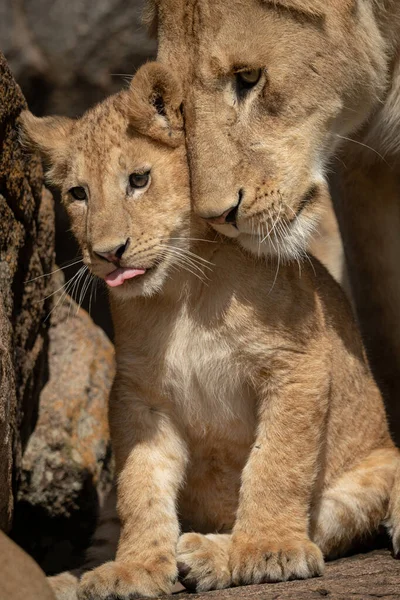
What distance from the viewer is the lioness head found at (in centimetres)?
336

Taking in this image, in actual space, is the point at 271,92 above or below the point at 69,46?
below

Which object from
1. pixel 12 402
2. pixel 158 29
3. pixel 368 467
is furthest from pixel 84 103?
pixel 368 467

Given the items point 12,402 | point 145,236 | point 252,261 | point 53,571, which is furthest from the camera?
point 53,571

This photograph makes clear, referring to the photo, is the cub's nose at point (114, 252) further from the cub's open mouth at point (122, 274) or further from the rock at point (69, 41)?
the rock at point (69, 41)

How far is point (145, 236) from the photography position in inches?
129

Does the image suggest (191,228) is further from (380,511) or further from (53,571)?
(53,571)

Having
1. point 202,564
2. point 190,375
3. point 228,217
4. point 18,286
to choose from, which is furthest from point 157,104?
point 202,564

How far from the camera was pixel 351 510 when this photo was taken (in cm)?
376

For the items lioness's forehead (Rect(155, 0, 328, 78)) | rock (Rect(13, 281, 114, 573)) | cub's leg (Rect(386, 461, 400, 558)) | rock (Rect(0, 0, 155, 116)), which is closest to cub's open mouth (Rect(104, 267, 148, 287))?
lioness's forehead (Rect(155, 0, 328, 78))

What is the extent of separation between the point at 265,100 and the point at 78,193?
0.65 metres

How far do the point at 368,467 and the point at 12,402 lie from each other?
126cm

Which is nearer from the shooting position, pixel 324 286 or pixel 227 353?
pixel 227 353

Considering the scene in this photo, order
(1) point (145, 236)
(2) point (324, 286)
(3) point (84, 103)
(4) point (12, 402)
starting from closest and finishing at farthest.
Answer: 1. (1) point (145, 236)
2. (4) point (12, 402)
3. (2) point (324, 286)
4. (3) point (84, 103)

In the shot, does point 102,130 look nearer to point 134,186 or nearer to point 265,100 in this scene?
point 134,186
